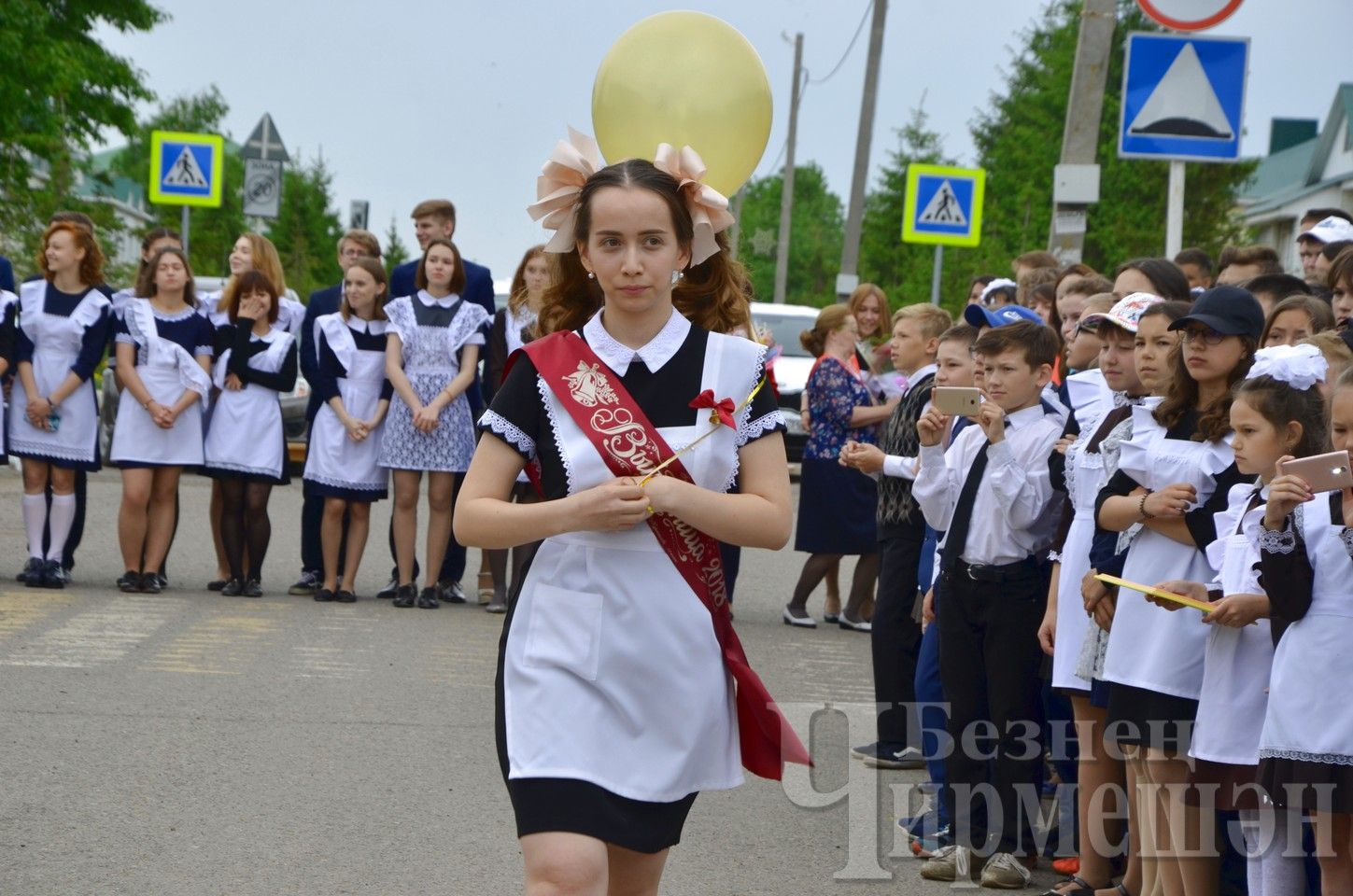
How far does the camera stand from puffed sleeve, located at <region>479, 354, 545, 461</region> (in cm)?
412

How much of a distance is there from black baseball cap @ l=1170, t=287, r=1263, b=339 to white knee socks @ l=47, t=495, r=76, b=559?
815 cm

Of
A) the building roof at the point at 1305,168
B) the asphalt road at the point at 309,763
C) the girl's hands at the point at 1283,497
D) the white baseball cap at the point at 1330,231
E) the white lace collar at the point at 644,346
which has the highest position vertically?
the building roof at the point at 1305,168

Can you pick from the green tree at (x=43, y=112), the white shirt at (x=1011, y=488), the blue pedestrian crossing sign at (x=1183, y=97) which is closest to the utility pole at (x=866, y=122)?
the green tree at (x=43, y=112)

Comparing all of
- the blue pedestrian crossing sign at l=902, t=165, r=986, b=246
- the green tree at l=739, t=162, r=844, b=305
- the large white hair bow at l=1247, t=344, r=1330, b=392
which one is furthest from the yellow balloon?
the green tree at l=739, t=162, r=844, b=305

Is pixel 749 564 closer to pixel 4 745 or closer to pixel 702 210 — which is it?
pixel 4 745

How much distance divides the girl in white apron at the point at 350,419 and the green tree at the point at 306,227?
33.7 m

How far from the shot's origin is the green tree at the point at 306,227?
48469 mm

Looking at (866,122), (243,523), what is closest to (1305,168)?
(866,122)

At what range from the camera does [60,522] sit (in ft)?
39.3

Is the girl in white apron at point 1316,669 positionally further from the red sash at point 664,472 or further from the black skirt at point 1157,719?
the red sash at point 664,472

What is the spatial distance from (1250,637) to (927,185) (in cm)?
1553

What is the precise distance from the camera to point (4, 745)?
766 cm

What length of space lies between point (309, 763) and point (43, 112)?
1788cm

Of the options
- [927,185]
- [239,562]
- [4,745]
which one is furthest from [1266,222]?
[4,745]
